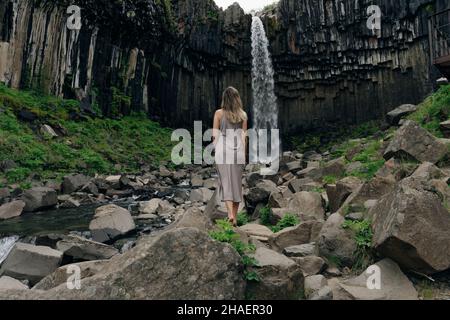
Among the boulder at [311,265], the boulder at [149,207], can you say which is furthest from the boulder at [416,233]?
the boulder at [149,207]

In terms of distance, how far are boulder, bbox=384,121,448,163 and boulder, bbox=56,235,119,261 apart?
19.5ft

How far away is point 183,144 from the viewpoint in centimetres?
2973

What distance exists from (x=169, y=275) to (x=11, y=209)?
10.0 metres

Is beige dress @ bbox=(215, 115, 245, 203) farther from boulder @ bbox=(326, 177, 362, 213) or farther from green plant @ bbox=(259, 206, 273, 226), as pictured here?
boulder @ bbox=(326, 177, 362, 213)

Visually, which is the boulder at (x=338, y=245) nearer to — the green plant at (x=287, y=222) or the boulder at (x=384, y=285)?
the boulder at (x=384, y=285)

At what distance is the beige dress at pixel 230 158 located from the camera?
16.9 feet

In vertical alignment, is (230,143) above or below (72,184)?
above

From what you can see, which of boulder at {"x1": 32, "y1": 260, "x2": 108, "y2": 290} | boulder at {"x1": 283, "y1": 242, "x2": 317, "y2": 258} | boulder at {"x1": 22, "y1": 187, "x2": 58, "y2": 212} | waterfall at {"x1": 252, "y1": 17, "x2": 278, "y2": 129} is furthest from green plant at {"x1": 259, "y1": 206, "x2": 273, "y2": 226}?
waterfall at {"x1": 252, "y1": 17, "x2": 278, "y2": 129}

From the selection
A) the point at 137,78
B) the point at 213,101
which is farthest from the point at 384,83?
the point at 137,78

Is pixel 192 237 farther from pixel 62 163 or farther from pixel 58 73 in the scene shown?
pixel 58 73

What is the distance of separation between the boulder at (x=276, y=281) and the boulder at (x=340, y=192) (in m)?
2.93

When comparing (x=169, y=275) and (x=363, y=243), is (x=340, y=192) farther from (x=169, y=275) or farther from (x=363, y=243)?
(x=169, y=275)

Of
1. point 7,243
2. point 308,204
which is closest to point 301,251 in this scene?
point 308,204

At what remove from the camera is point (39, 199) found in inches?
461
